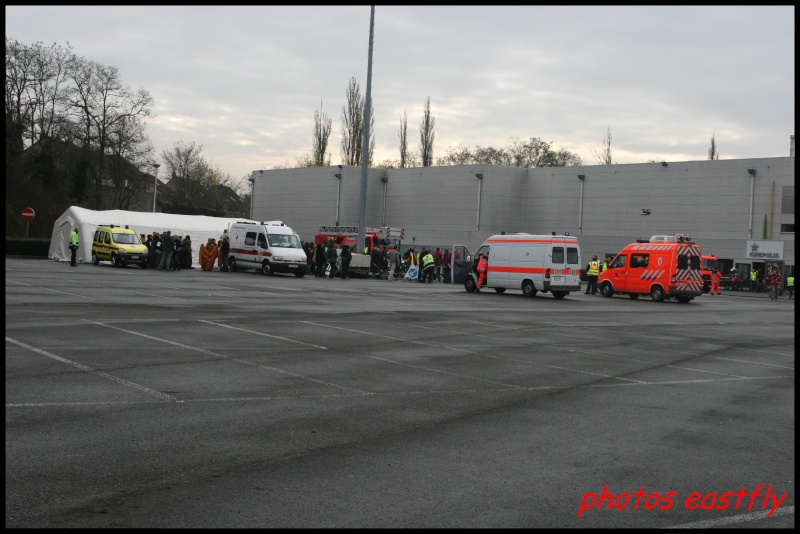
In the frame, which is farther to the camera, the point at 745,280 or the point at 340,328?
the point at 745,280

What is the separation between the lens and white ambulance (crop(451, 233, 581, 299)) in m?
30.0

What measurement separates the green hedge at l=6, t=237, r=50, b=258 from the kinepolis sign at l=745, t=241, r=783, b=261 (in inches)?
1605

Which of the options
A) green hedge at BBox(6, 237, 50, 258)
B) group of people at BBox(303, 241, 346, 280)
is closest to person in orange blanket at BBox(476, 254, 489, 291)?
group of people at BBox(303, 241, 346, 280)

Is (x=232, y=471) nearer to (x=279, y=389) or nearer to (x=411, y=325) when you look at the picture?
(x=279, y=389)

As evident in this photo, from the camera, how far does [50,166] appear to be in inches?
2382

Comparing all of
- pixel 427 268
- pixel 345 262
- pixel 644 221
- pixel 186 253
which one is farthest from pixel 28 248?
pixel 644 221

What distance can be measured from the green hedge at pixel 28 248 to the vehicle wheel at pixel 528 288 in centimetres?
3116

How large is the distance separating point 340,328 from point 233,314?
2866 millimetres

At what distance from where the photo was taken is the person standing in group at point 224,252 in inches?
1566

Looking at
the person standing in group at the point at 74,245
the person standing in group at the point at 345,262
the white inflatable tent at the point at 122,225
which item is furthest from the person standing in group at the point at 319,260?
the person standing in group at the point at 74,245

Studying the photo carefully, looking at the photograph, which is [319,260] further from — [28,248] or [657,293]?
[28,248]

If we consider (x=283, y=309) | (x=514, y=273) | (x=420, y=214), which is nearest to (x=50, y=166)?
(x=420, y=214)

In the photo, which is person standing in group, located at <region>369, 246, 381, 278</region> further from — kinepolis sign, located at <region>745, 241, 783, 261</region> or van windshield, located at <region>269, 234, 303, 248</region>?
kinepolis sign, located at <region>745, 241, 783, 261</region>

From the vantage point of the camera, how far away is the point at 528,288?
3097 centimetres
